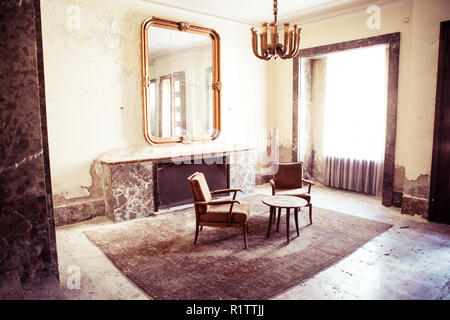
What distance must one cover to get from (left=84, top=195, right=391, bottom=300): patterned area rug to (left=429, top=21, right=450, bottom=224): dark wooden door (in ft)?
2.84

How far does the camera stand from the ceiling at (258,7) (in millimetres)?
5387

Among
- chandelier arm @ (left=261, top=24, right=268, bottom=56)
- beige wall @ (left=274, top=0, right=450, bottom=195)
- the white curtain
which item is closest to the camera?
chandelier arm @ (left=261, top=24, right=268, bottom=56)

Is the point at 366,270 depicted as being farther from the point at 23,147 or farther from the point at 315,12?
the point at 315,12

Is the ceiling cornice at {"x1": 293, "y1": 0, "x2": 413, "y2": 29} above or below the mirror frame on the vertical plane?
above

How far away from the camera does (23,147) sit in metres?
2.64

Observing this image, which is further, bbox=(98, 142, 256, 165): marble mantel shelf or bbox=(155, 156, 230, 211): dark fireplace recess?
bbox=(155, 156, 230, 211): dark fireplace recess

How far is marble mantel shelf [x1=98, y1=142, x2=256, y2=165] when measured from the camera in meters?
4.85

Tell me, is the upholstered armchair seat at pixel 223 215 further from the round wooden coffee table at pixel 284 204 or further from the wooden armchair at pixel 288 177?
the wooden armchair at pixel 288 177

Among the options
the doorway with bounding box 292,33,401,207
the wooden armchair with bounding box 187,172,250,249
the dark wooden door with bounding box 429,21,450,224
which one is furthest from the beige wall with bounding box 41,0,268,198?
the dark wooden door with bounding box 429,21,450,224

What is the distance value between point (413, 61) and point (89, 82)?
4.78 metres

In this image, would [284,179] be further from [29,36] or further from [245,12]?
[29,36]

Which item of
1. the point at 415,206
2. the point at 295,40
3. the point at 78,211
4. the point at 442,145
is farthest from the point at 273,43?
the point at 78,211

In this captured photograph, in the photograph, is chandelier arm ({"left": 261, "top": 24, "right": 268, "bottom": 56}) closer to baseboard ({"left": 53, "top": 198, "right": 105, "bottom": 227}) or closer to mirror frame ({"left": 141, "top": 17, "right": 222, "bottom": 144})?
mirror frame ({"left": 141, "top": 17, "right": 222, "bottom": 144})
